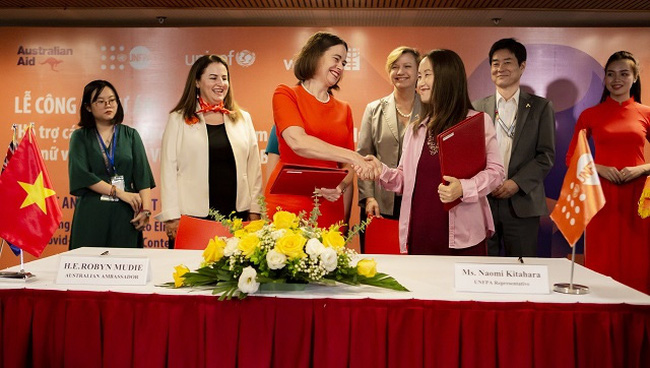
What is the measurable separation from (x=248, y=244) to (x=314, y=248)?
0.17 m

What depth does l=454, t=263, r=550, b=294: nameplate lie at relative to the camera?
1610mm

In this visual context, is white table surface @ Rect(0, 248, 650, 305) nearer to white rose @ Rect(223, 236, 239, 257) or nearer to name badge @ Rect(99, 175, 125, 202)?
white rose @ Rect(223, 236, 239, 257)

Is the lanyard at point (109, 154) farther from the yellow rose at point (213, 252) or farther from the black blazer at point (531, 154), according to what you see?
the black blazer at point (531, 154)

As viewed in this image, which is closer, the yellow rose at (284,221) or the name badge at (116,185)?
the yellow rose at (284,221)

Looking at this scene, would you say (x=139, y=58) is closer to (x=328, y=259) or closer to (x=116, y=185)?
(x=116, y=185)

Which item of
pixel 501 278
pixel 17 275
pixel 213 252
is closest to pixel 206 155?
pixel 17 275

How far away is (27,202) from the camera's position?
6.44 feet

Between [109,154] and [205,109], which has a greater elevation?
[205,109]

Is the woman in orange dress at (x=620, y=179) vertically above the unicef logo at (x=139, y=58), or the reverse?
the unicef logo at (x=139, y=58)

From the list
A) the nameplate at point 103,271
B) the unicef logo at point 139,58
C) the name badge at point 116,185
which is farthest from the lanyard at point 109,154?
the nameplate at point 103,271

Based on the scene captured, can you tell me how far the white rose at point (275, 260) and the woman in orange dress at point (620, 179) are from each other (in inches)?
119

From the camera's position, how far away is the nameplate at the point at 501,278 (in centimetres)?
161

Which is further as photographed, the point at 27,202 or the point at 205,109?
the point at 205,109

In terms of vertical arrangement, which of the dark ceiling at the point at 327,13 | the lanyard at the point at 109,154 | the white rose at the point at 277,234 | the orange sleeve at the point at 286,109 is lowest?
the white rose at the point at 277,234
